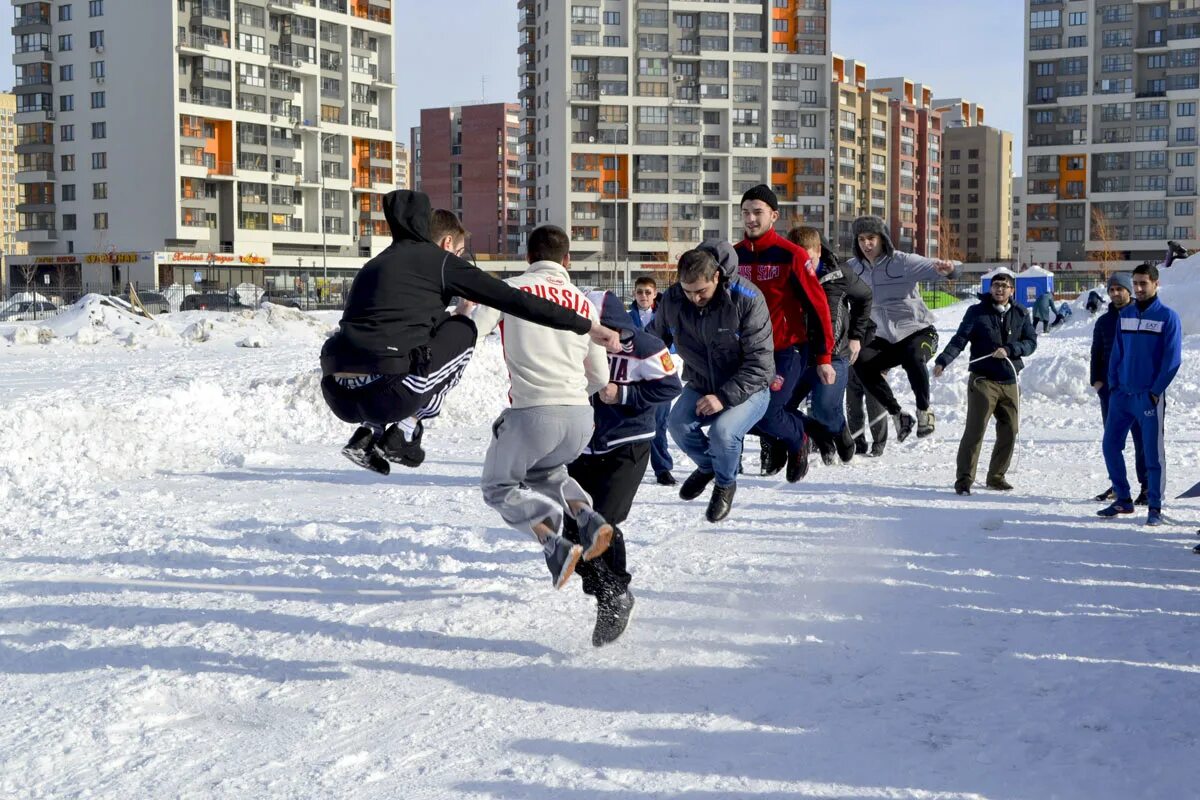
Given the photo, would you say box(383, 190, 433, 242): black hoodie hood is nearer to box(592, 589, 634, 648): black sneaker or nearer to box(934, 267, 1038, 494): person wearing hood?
box(592, 589, 634, 648): black sneaker

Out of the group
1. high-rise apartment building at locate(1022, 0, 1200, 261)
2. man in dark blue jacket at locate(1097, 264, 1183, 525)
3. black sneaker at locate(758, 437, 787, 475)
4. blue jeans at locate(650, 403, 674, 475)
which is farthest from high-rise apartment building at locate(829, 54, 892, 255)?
black sneaker at locate(758, 437, 787, 475)

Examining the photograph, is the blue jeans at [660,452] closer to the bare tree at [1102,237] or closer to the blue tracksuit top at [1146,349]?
the blue tracksuit top at [1146,349]

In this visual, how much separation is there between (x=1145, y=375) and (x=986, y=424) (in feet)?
5.41

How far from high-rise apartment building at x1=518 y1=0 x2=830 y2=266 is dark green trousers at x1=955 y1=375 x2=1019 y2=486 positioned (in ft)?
276

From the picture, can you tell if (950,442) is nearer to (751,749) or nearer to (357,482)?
(357,482)

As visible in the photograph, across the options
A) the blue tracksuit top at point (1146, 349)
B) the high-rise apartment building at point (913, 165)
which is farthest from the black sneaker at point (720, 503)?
the high-rise apartment building at point (913, 165)

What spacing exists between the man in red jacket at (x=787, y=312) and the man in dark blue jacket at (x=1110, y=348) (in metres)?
2.50

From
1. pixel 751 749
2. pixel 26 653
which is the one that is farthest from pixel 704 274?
pixel 26 653

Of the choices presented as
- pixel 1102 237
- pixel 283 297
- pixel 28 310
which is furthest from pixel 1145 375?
pixel 1102 237

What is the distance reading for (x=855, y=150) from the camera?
120 meters

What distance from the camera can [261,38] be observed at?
8369 centimetres

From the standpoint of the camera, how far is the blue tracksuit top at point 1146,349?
9148 mm

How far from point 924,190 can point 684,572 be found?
143510 millimetres

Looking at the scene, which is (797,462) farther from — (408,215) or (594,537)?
(408,215)
